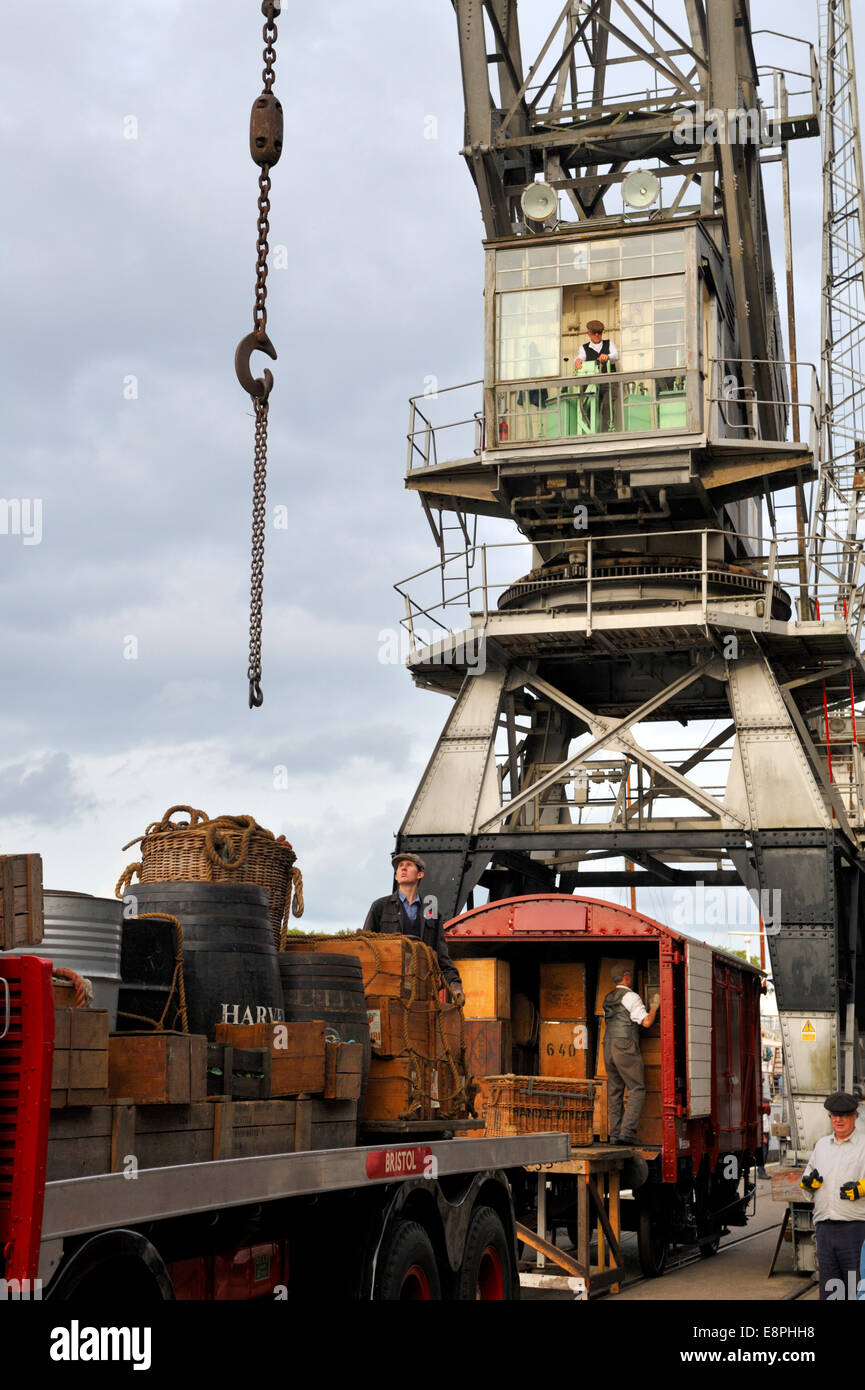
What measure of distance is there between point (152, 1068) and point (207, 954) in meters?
1.57

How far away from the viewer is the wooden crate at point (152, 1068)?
6.90 meters

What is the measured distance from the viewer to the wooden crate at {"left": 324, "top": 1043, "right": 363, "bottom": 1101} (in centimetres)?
866

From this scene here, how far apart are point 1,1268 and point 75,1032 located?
1.07 m

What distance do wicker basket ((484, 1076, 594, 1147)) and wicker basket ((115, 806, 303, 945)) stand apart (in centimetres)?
853

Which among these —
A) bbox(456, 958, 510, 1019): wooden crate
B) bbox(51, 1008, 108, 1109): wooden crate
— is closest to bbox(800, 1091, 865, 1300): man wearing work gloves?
bbox(51, 1008, 108, 1109): wooden crate

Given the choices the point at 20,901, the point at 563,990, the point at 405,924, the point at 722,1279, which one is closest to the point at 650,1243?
the point at 722,1279

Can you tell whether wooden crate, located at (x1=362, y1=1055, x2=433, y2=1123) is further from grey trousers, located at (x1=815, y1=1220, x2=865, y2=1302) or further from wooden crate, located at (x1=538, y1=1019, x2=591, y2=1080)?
wooden crate, located at (x1=538, y1=1019, x2=591, y2=1080)

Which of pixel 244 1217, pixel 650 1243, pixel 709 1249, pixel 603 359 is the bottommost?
pixel 709 1249

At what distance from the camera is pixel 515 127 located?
85.0ft

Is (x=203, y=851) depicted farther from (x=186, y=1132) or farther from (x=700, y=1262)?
(x=700, y=1262)

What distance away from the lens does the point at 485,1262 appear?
11.0 meters

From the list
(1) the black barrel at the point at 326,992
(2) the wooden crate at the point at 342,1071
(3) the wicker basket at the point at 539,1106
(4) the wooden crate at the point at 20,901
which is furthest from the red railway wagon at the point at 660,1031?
(4) the wooden crate at the point at 20,901

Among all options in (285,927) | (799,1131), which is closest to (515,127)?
(799,1131)
